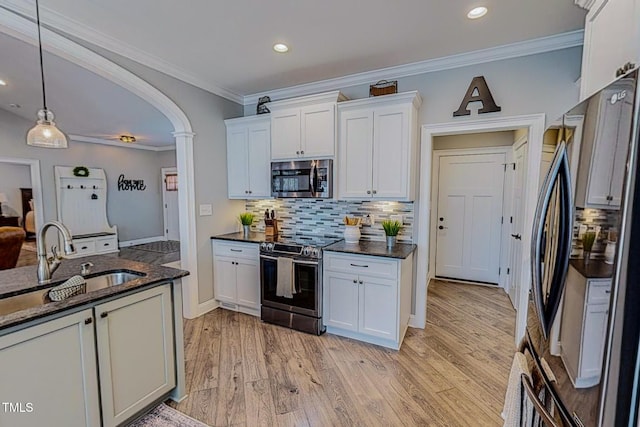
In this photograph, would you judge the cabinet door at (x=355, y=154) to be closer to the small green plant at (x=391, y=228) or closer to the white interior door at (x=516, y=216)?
the small green plant at (x=391, y=228)

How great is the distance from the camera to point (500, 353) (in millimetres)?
2814

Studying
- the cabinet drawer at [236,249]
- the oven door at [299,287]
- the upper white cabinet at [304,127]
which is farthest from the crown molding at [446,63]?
A: the oven door at [299,287]

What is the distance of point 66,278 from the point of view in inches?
77.0

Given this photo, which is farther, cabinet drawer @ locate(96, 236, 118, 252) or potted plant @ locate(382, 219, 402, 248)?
cabinet drawer @ locate(96, 236, 118, 252)

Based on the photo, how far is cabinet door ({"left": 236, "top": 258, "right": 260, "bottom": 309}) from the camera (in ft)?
11.6

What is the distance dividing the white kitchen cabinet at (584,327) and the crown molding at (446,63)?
2.66 m

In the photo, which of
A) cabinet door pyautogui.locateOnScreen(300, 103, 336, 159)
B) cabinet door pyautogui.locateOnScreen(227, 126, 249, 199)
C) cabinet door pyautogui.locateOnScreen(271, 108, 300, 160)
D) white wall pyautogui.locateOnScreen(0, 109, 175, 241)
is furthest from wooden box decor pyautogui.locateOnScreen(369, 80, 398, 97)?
white wall pyautogui.locateOnScreen(0, 109, 175, 241)

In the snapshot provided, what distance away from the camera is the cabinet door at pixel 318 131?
323cm

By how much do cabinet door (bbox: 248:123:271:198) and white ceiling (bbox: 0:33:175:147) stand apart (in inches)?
89.3

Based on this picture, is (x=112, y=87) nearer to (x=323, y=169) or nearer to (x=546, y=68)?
(x=323, y=169)

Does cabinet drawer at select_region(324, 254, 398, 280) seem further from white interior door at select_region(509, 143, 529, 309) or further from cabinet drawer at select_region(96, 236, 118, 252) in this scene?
cabinet drawer at select_region(96, 236, 118, 252)

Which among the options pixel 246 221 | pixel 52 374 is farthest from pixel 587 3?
pixel 246 221

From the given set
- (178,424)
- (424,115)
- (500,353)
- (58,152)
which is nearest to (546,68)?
(424,115)

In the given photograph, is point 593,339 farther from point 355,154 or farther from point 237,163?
point 237,163
